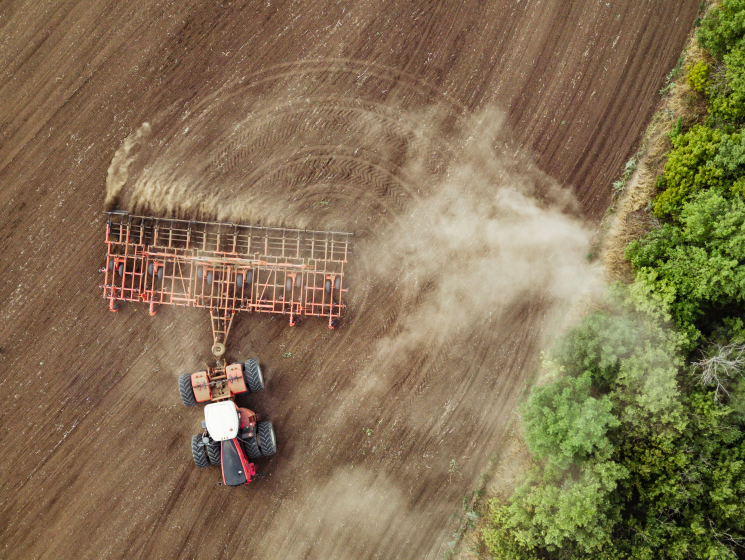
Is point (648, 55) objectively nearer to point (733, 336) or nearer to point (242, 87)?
point (733, 336)

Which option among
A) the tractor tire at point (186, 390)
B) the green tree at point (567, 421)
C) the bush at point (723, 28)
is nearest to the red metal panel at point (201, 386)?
the tractor tire at point (186, 390)

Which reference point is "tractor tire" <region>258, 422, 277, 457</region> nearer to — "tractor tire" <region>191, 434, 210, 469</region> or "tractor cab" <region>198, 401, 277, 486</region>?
"tractor cab" <region>198, 401, 277, 486</region>

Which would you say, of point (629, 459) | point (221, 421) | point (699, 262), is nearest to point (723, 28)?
point (699, 262)

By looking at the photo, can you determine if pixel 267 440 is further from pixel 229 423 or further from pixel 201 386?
pixel 201 386

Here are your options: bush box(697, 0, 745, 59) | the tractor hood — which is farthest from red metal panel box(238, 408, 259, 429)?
bush box(697, 0, 745, 59)

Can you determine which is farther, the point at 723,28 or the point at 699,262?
the point at 723,28

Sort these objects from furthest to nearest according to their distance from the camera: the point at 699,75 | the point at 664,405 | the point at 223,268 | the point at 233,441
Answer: the point at 223,268 < the point at 699,75 < the point at 233,441 < the point at 664,405

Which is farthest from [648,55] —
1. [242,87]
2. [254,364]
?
[254,364]
